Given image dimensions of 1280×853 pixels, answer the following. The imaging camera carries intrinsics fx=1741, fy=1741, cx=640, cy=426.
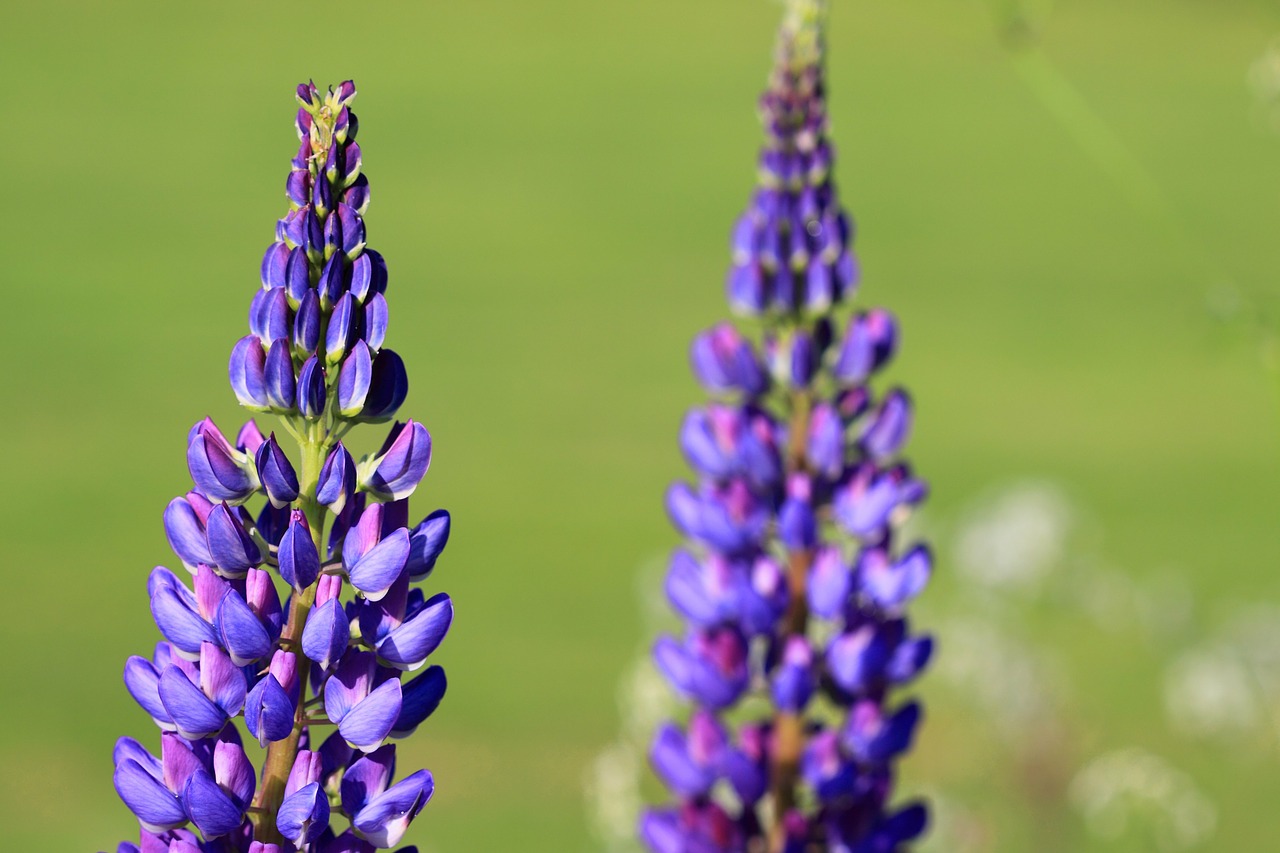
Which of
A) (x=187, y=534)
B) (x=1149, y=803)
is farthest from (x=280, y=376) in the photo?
(x=1149, y=803)

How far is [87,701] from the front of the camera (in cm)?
648

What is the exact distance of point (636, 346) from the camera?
436 inches

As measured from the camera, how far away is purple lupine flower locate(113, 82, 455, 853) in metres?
1.18

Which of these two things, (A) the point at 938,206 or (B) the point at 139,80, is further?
(B) the point at 139,80

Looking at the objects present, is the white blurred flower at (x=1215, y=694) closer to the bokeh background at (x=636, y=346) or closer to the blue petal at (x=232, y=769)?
the bokeh background at (x=636, y=346)

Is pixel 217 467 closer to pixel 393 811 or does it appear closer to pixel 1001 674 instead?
pixel 393 811

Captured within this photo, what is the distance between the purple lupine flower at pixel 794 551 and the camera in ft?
6.10

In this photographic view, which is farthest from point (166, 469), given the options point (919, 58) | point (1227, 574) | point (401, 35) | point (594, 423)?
point (919, 58)

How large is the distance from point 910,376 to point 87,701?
574 cm

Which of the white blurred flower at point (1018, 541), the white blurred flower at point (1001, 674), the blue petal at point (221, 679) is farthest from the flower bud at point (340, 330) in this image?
the white blurred flower at point (1018, 541)

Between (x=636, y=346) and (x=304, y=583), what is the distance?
390 inches

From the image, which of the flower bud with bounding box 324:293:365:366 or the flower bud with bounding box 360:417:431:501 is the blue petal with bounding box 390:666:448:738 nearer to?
the flower bud with bounding box 360:417:431:501

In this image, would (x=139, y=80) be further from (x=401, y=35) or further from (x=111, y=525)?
(x=111, y=525)

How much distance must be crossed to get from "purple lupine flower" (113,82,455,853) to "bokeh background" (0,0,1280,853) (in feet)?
4.28
